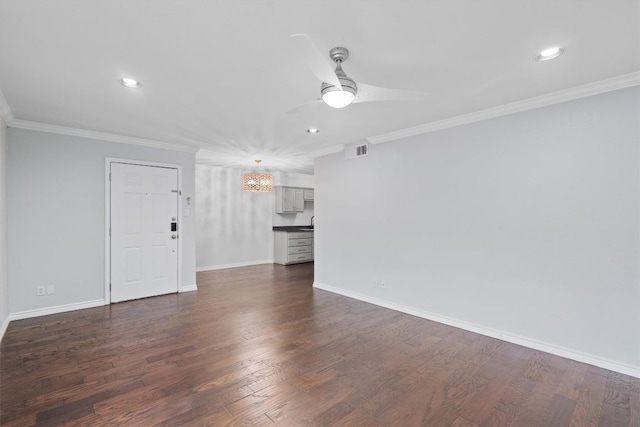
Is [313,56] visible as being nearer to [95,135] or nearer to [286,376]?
[286,376]

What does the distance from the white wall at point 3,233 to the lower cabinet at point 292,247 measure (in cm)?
509

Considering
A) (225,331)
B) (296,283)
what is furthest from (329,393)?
(296,283)

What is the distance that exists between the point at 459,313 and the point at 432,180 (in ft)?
5.52

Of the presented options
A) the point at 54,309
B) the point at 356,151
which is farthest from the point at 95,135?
the point at 356,151

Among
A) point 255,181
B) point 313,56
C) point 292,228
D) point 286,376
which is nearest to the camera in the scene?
point 313,56

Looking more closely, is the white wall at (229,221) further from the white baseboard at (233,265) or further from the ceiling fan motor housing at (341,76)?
the ceiling fan motor housing at (341,76)

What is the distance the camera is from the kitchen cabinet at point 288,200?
8258 mm

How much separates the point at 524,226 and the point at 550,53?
1.67m

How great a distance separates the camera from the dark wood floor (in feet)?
6.67

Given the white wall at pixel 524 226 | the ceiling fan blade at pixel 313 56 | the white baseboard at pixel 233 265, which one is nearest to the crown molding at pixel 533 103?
the white wall at pixel 524 226

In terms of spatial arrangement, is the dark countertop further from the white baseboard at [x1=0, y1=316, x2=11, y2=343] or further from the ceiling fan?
the ceiling fan

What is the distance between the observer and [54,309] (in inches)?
158

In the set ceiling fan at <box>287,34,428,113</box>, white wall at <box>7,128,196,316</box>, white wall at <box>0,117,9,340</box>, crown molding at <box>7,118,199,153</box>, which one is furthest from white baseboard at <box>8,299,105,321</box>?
ceiling fan at <box>287,34,428,113</box>

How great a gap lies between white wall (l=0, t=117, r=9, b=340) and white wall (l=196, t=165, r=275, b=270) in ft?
11.5
